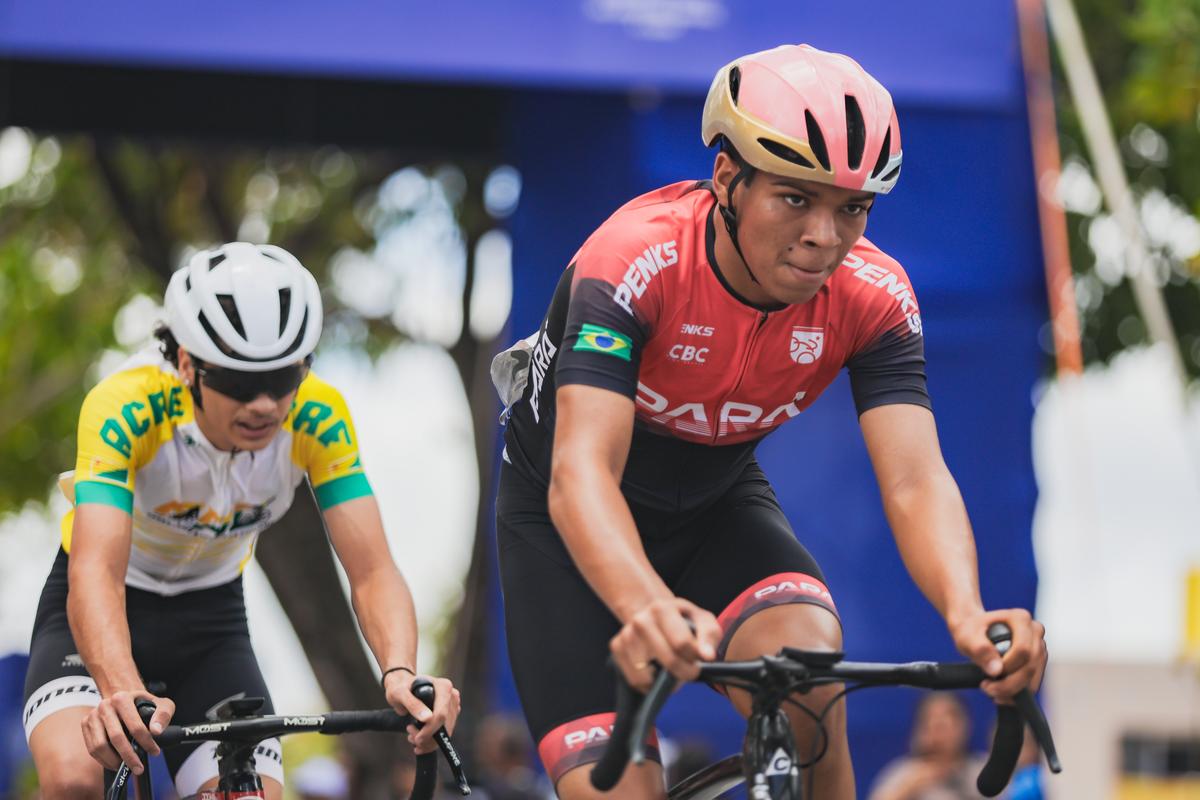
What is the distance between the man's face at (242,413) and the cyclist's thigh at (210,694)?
767 millimetres

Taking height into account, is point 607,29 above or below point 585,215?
above

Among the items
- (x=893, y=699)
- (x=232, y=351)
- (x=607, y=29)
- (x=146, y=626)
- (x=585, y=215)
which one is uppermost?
(x=607, y=29)

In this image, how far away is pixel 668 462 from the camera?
15.1 ft

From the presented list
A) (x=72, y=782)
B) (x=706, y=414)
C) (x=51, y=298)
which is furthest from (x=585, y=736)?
(x=51, y=298)

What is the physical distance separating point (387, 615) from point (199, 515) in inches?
29.9

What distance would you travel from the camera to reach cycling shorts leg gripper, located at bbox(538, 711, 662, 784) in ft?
13.4

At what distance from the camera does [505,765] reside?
966 cm

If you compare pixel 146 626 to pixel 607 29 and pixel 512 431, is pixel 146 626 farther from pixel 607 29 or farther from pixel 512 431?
pixel 607 29

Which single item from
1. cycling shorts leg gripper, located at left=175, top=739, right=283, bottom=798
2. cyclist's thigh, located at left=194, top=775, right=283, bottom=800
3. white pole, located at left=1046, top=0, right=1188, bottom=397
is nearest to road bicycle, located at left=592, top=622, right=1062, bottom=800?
cyclist's thigh, located at left=194, top=775, right=283, bottom=800

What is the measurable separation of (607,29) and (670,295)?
6804 mm

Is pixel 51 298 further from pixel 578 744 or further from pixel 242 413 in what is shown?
pixel 578 744

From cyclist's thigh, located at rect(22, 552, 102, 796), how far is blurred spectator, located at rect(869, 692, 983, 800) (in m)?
5.18

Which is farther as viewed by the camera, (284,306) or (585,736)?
(284,306)

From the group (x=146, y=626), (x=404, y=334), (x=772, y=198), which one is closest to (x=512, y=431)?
(x=772, y=198)
